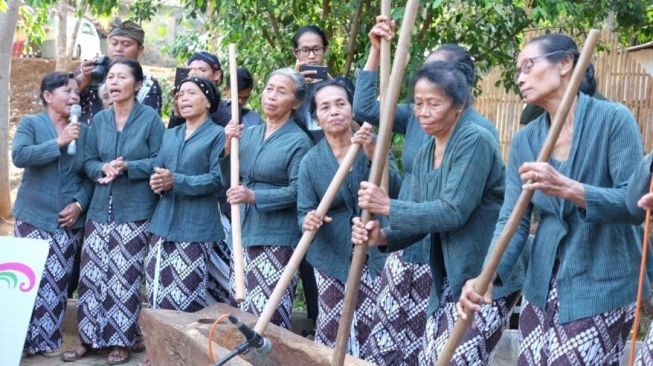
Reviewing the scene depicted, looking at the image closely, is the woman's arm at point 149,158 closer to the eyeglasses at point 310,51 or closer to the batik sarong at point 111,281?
the batik sarong at point 111,281

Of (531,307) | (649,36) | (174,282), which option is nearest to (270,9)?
(174,282)

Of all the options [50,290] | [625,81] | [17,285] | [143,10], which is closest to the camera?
[17,285]

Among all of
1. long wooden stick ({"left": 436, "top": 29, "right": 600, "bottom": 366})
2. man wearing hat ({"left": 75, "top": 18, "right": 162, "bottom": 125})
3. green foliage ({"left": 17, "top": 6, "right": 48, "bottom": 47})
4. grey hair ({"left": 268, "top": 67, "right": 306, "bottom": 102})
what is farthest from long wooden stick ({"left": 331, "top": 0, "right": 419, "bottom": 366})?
green foliage ({"left": 17, "top": 6, "right": 48, "bottom": 47})

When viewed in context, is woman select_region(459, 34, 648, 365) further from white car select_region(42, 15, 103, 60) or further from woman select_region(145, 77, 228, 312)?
white car select_region(42, 15, 103, 60)

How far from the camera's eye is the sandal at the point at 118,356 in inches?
266

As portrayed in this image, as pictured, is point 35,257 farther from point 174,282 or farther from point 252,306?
point 252,306

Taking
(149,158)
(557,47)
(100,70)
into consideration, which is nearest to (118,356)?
(149,158)

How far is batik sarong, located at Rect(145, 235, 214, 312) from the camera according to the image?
6.40m

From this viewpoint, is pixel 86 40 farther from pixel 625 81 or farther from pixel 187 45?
pixel 625 81

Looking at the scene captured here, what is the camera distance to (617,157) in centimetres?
380

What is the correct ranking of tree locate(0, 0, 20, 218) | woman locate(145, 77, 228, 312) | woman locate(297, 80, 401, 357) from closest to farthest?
1. woman locate(297, 80, 401, 357)
2. woman locate(145, 77, 228, 312)
3. tree locate(0, 0, 20, 218)

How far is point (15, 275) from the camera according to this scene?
6098mm

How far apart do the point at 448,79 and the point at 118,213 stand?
117 inches

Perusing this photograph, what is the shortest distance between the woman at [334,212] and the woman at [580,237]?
148cm
